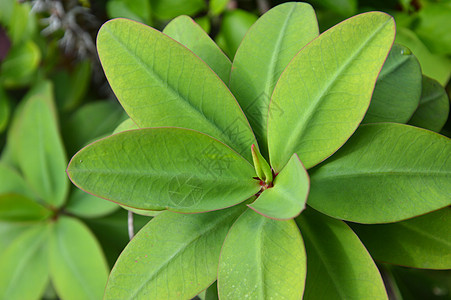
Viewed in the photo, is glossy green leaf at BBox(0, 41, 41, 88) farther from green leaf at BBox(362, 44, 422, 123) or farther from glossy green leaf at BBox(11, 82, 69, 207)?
green leaf at BBox(362, 44, 422, 123)

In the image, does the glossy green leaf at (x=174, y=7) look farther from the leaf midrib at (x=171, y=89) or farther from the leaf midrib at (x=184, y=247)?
the leaf midrib at (x=184, y=247)

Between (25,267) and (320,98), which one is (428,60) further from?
(25,267)

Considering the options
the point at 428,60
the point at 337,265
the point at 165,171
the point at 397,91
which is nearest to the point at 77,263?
the point at 165,171

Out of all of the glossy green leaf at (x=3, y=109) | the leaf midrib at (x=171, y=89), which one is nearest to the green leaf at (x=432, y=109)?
the leaf midrib at (x=171, y=89)

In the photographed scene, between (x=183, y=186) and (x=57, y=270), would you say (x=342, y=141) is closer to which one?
(x=183, y=186)

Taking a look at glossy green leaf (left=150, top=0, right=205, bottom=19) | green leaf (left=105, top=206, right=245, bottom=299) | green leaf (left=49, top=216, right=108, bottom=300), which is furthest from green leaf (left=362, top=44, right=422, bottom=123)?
green leaf (left=49, top=216, right=108, bottom=300)
